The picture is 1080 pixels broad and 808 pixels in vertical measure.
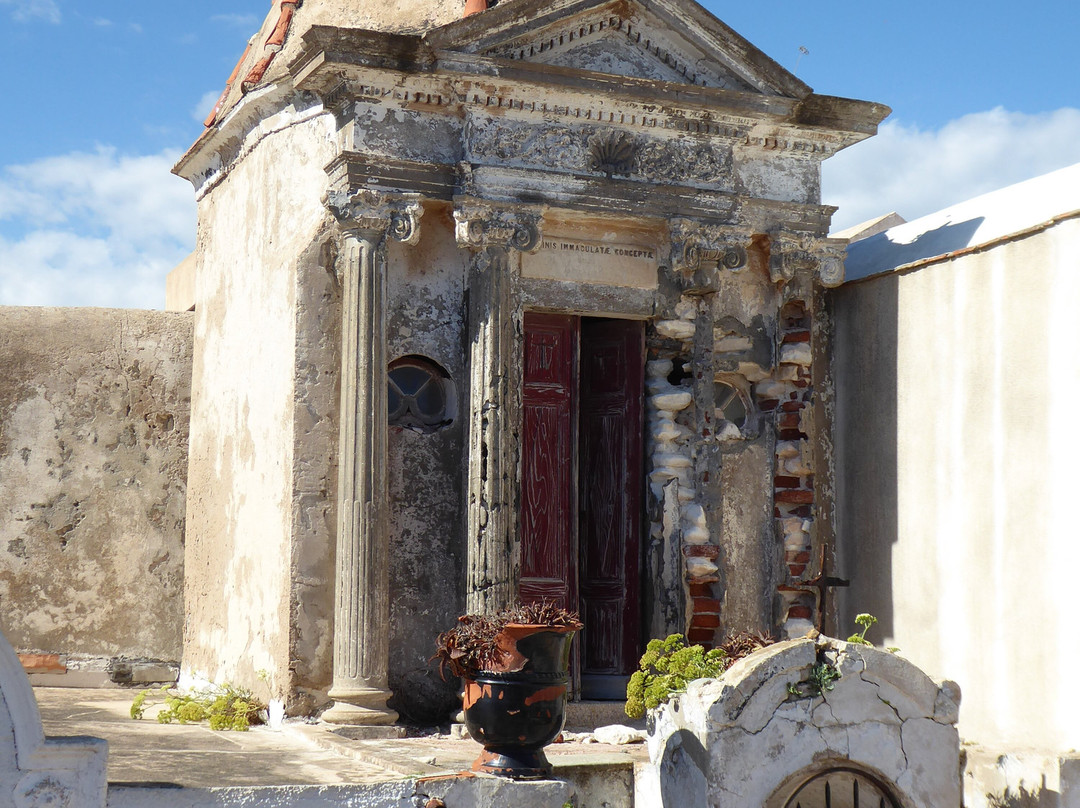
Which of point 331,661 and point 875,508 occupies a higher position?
point 875,508

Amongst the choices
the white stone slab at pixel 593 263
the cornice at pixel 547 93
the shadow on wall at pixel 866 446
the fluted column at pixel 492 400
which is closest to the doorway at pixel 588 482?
the white stone slab at pixel 593 263

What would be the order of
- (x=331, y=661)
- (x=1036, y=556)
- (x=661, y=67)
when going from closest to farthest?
(x=1036, y=556) < (x=331, y=661) < (x=661, y=67)

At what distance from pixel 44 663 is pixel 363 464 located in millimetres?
3768

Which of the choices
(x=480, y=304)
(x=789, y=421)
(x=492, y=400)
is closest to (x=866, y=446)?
(x=789, y=421)

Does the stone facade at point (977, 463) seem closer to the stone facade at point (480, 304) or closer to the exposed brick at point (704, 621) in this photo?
the stone facade at point (480, 304)

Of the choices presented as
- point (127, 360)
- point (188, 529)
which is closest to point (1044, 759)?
point (188, 529)

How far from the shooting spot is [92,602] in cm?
1002

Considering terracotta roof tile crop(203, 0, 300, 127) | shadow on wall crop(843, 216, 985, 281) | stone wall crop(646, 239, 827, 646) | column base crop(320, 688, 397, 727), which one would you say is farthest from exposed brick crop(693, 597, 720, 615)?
terracotta roof tile crop(203, 0, 300, 127)

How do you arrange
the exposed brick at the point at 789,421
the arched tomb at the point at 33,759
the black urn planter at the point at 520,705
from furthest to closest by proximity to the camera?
the exposed brick at the point at 789,421 < the black urn planter at the point at 520,705 < the arched tomb at the point at 33,759

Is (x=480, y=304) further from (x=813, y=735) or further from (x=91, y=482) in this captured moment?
(x=91, y=482)

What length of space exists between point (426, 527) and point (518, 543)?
23.6 inches

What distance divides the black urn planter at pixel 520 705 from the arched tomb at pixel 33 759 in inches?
70.1

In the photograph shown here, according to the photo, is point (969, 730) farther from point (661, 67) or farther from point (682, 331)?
point (661, 67)

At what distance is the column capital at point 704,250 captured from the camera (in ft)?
28.2
